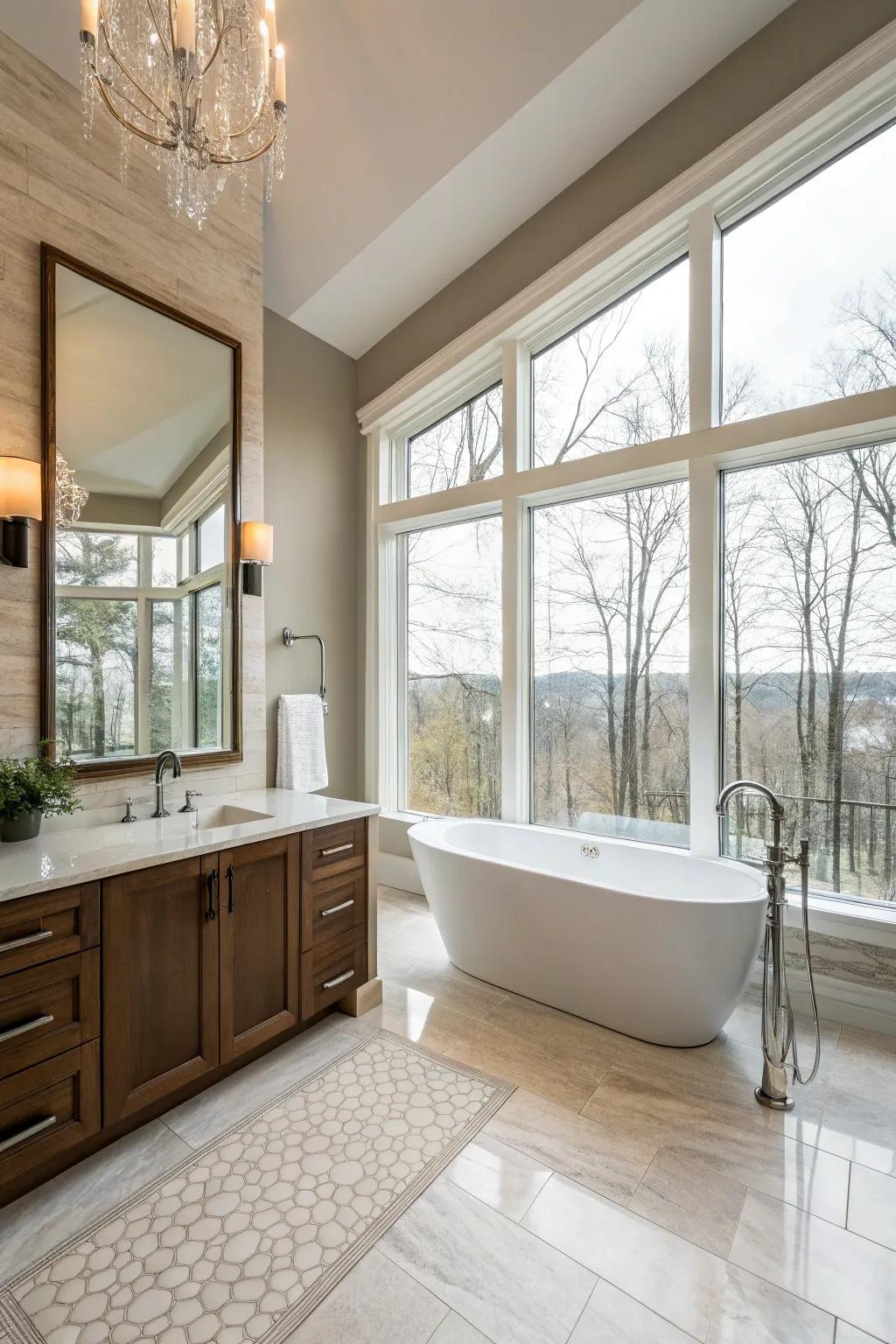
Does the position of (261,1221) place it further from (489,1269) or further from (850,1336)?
(850,1336)

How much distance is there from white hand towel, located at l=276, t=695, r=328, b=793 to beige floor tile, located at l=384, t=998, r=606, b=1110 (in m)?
1.33

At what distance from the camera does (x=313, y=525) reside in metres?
3.82

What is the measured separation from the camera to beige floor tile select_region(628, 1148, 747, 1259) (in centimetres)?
153

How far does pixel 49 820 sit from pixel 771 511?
10.2 feet

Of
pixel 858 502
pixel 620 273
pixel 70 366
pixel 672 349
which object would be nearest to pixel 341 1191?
pixel 70 366

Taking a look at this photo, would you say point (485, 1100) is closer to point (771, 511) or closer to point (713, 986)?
point (713, 986)

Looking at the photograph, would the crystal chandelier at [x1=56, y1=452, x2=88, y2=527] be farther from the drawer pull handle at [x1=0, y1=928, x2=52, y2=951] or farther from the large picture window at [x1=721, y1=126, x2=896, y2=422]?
the large picture window at [x1=721, y1=126, x2=896, y2=422]

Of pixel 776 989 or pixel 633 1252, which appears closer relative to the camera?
pixel 633 1252

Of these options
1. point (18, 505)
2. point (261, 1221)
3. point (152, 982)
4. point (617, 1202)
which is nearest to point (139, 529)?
point (18, 505)

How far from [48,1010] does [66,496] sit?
166 cm

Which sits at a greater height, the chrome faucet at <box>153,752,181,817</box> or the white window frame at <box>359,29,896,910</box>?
the white window frame at <box>359,29,896,910</box>

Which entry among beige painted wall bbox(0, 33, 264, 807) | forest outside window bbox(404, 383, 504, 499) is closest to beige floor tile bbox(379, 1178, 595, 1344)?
beige painted wall bbox(0, 33, 264, 807)

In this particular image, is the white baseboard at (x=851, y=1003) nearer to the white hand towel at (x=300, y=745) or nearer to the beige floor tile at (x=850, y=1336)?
the beige floor tile at (x=850, y=1336)

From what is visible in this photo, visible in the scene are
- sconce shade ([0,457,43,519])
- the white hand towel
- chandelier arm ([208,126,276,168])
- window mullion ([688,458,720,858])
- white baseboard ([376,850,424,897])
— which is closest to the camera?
chandelier arm ([208,126,276,168])
